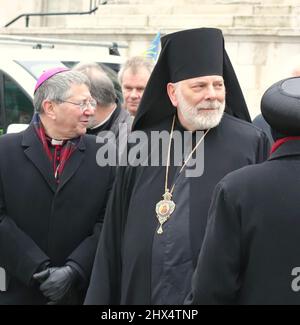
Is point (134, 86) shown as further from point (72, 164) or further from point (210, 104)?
point (210, 104)

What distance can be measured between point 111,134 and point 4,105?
278 cm

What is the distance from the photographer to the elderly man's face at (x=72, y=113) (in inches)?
164

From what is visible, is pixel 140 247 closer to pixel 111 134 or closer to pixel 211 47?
pixel 211 47

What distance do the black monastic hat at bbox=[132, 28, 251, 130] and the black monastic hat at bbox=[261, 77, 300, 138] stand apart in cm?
90

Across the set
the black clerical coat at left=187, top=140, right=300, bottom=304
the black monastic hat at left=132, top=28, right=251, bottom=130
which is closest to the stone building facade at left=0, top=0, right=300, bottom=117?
the black monastic hat at left=132, top=28, right=251, bottom=130

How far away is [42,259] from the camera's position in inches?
156

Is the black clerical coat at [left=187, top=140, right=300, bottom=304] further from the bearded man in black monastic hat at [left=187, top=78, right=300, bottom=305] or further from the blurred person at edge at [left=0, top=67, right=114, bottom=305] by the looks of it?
the blurred person at edge at [left=0, top=67, right=114, bottom=305]

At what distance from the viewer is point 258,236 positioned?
2.71 meters

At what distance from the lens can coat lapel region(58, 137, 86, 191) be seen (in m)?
4.10

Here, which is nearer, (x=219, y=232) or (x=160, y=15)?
(x=219, y=232)

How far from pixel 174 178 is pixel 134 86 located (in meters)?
1.94

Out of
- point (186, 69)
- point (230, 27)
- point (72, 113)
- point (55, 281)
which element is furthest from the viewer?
point (230, 27)

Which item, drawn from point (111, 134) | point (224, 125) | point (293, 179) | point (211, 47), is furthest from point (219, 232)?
point (111, 134)

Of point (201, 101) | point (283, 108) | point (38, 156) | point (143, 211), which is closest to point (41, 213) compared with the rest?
point (38, 156)
